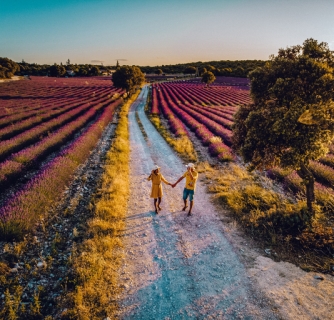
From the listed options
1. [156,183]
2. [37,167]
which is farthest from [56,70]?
[156,183]

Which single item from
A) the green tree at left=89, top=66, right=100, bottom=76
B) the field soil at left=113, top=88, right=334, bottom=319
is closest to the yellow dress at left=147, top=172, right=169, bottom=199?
the field soil at left=113, top=88, right=334, bottom=319

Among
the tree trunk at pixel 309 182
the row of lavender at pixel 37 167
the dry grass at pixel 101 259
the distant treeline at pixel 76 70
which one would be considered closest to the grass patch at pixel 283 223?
the tree trunk at pixel 309 182

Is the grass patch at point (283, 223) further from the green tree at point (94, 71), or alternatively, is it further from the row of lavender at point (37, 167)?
the green tree at point (94, 71)

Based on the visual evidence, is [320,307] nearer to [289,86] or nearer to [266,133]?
[266,133]

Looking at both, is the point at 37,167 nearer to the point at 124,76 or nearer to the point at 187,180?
the point at 187,180

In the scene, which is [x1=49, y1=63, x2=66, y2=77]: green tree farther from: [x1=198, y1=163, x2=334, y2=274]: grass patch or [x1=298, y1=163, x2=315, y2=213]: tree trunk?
[x1=298, y1=163, x2=315, y2=213]: tree trunk
